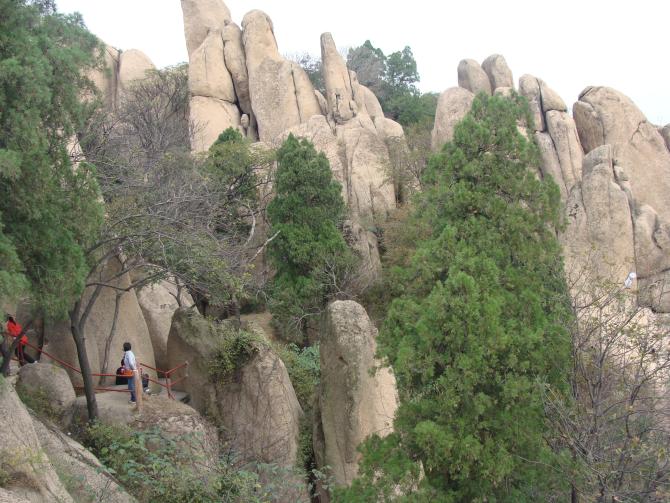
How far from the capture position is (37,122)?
1052 cm

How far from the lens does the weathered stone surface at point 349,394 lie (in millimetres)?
14523

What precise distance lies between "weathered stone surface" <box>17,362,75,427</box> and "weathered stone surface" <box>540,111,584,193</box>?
23.4 m

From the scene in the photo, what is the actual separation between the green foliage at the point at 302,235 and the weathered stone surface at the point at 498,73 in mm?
13792

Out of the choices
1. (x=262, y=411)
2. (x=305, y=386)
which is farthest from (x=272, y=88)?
(x=262, y=411)

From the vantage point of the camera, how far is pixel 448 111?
111ft

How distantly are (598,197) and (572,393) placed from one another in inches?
662

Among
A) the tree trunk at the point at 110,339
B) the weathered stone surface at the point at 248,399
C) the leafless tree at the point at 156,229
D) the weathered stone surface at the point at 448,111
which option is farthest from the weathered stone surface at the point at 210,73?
the weathered stone surface at the point at 248,399

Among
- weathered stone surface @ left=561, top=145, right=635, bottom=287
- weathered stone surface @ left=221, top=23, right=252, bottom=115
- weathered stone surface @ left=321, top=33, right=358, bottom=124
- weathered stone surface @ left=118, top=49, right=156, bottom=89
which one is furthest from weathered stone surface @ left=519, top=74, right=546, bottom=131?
weathered stone surface @ left=118, top=49, right=156, bottom=89

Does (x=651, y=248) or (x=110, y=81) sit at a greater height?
(x=110, y=81)

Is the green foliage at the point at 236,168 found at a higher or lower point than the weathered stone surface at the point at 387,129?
lower

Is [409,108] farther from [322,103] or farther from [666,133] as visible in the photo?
[666,133]

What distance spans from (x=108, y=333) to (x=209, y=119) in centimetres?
2029

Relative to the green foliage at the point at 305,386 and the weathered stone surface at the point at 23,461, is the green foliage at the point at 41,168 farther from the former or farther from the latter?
the green foliage at the point at 305,386

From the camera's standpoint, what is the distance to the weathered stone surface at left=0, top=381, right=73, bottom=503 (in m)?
8.64
